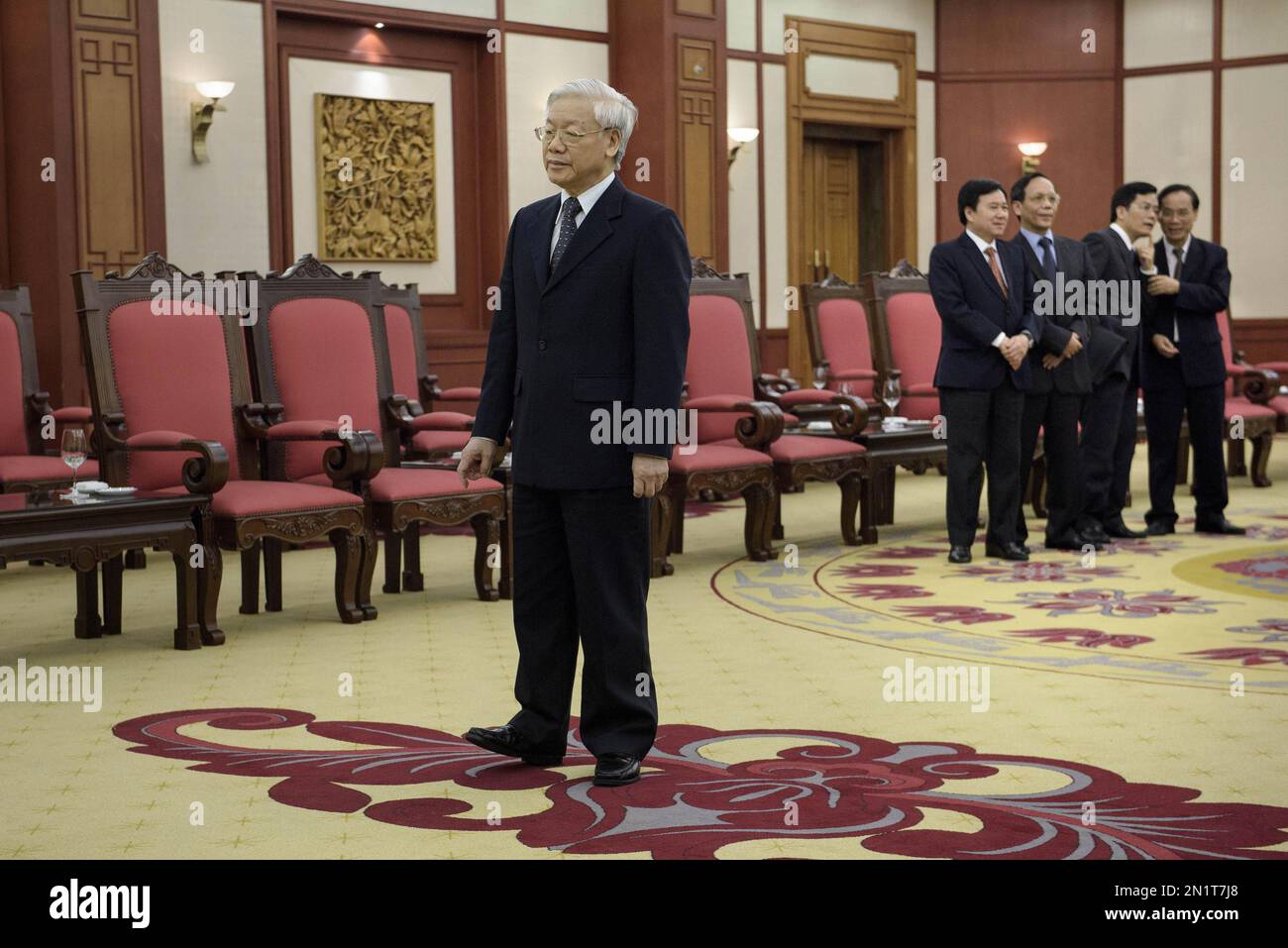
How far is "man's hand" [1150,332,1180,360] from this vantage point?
695 cm

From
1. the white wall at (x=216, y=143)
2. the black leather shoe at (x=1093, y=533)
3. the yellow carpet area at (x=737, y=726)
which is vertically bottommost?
the yellow carpet area at (x=737, y=726)

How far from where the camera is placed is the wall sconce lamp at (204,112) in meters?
8.10

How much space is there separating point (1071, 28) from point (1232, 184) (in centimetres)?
175

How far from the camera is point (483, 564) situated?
584cm

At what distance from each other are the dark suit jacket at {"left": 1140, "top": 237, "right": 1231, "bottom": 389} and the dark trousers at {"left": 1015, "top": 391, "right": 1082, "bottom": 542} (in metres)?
0.63

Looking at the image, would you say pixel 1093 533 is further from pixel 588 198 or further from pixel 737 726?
pixel 588 198

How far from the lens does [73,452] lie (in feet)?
16.1

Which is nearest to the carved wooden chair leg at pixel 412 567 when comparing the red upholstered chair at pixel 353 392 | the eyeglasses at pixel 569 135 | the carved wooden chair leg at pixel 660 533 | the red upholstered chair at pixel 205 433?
the red upholstered chair at pixel 353 392

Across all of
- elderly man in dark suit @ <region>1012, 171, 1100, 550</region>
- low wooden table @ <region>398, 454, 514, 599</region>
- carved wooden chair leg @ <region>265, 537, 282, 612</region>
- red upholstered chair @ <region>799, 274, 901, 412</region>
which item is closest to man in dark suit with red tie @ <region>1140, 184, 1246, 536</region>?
elderly man in dark suit @ <region>1012, 171, 1100, 550</region>

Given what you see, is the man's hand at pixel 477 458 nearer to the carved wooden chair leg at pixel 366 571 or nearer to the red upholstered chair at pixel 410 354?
the carved wooden chair leg at pixel 366 571

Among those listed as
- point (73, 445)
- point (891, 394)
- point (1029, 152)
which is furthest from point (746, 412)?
point (1029, 152)

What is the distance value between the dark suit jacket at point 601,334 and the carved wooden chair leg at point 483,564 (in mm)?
2507
